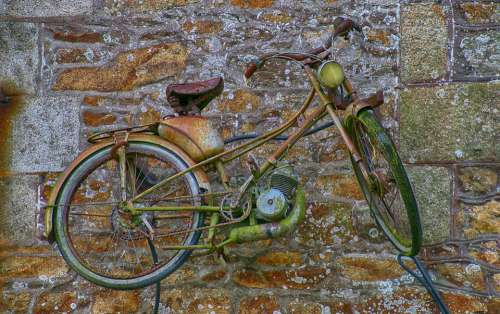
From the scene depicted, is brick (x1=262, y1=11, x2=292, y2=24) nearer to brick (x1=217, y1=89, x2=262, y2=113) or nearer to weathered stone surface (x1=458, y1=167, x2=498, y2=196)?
brick (x1=217, y1=89, x2=262, y2=113)

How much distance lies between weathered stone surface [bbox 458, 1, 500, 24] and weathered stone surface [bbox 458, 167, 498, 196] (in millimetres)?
798

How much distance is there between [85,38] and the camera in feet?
14.8

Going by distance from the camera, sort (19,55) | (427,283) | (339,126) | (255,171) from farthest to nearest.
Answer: (19,55) → (427,283) → (255,171) → (339,126)

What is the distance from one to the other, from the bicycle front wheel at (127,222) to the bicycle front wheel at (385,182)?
2.53 ft

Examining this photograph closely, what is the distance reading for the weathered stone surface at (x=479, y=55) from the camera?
4.27 metres

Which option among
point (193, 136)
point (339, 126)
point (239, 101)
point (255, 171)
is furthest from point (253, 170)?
point (239, 101)

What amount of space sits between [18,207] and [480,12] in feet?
8.76

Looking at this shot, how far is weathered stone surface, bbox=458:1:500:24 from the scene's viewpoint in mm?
4312

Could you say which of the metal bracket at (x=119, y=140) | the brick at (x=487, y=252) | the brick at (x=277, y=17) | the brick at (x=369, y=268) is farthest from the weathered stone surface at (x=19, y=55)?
the brick at (x=487, y=252)

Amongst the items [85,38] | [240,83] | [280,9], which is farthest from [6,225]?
[280,9]

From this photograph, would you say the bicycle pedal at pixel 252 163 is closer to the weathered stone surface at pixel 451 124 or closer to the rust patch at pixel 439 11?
the weathered stone surface at pixel 451 124

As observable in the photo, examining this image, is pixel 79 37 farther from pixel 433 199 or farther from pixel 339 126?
pixel 433 199

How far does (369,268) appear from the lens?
A: 13.5 feet

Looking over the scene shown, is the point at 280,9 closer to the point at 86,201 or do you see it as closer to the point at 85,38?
the point at 85,38
